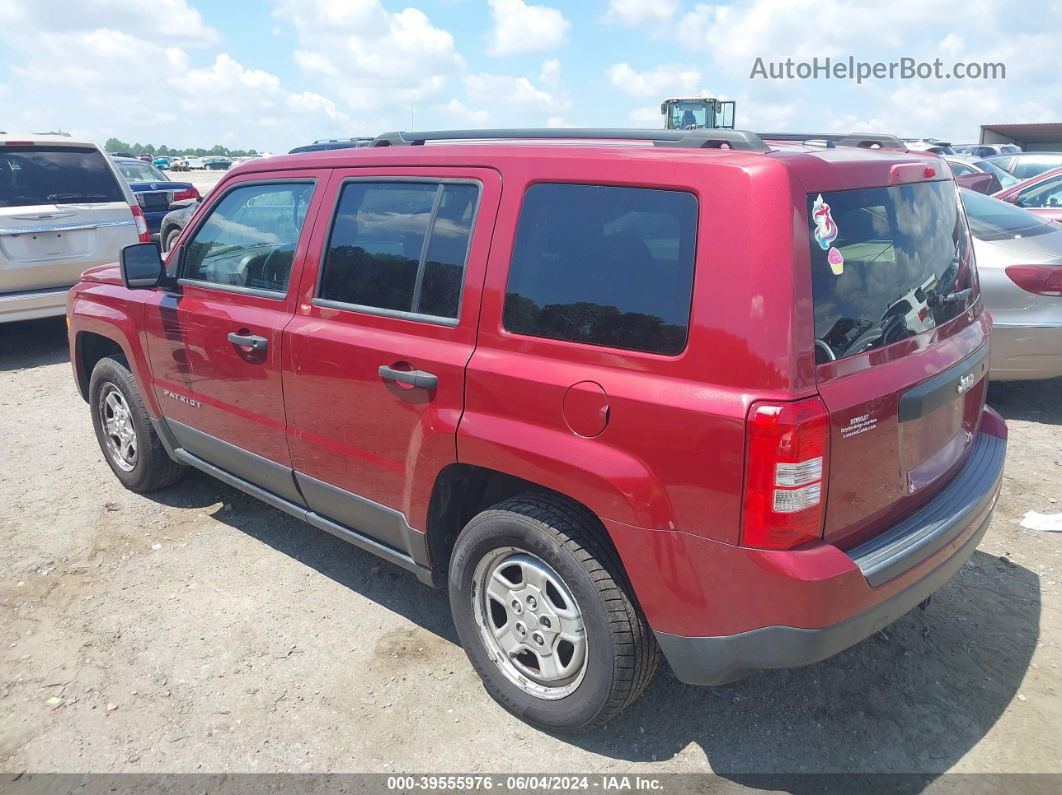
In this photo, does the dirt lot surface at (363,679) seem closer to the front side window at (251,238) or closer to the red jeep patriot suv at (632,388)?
the red jeep patriot suv at (632,388)

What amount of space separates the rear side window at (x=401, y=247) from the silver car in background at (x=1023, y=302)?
396cm

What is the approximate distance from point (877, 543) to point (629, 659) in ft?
2.70

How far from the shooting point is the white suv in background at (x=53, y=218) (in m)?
7.38

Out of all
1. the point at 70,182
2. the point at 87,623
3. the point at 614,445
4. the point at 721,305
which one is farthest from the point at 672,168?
the point at 70,182

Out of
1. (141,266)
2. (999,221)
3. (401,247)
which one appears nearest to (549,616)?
(401,247)

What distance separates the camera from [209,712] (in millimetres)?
2965

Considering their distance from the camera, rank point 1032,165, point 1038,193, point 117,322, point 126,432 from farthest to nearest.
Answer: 1. point 1032,165
2. point 1038,193
3. point 126,432
4. point 117,322

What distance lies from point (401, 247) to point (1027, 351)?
4515 millimetres

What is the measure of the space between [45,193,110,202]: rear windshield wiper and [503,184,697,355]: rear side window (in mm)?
6900

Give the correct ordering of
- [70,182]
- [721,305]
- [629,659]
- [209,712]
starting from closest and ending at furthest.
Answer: [721,305]
[629,659]
[209,712]
[70,182]

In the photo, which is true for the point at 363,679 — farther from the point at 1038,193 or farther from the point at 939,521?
the point at 1038,193

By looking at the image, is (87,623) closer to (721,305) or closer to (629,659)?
(629,659)

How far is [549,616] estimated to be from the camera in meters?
2.69

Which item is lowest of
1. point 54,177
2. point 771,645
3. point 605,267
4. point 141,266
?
point 771,645
